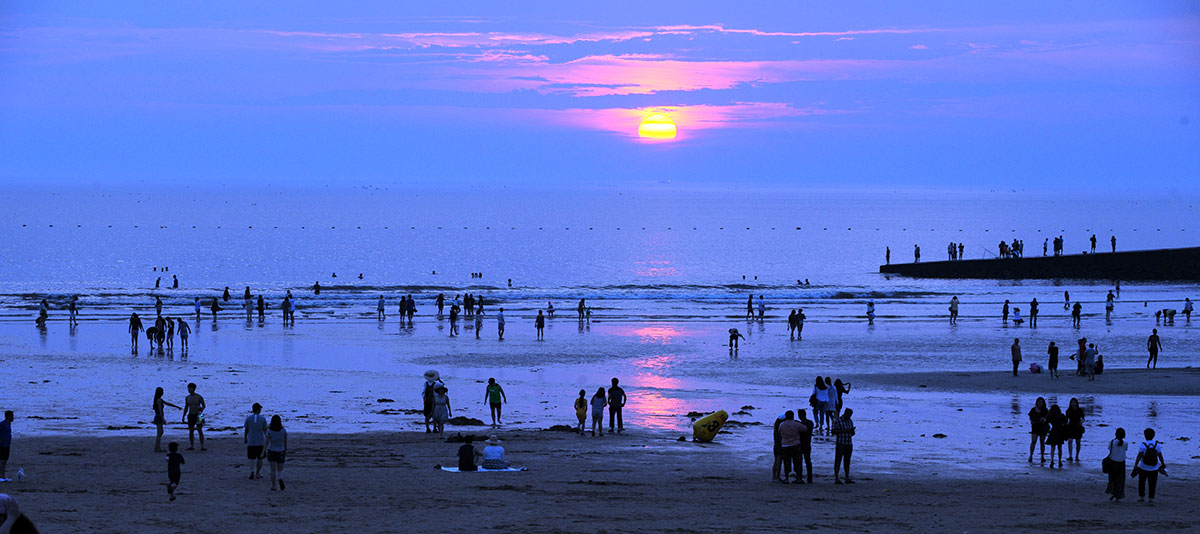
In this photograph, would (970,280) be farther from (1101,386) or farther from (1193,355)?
(1101,386)

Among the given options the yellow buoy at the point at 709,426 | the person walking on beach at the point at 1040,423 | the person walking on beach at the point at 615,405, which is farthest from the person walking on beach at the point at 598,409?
the person walking on beach at the point at 1040,423

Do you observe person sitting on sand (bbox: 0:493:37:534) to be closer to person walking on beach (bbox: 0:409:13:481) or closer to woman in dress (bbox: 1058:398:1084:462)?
person walking on beach (bbox: 0:409:13:481)

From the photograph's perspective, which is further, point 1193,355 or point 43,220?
point 43,220

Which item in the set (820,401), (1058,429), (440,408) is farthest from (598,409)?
(1058,429)

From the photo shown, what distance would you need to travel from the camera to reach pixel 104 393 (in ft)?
91.0

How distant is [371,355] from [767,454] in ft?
64.0

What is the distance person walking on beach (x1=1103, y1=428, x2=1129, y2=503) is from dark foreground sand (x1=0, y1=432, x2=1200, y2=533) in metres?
0.31

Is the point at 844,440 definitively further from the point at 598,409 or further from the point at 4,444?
the point at 4,444

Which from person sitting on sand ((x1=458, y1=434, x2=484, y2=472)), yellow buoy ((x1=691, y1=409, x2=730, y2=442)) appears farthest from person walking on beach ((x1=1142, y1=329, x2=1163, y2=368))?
person sitting on sand ((x1=458, y1=434, x2=484, y2=472))

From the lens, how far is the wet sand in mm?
28422

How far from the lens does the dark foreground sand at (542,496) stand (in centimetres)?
1434

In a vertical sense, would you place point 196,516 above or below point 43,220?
below

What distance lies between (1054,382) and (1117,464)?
14.6m

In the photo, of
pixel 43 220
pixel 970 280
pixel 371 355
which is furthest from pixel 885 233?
pixel 371 355
